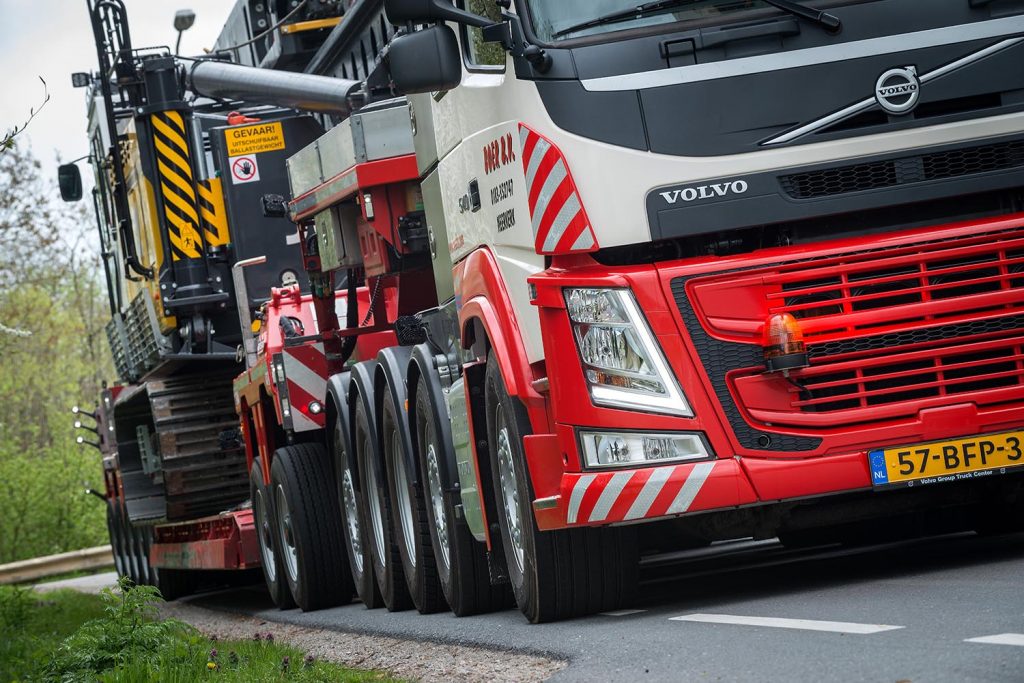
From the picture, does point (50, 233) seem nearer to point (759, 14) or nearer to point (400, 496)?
point (400, 496)

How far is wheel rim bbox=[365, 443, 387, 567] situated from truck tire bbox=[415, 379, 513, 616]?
117cm

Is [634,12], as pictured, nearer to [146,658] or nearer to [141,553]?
[146,658]

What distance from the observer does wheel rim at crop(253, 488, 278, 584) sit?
13.6 metres

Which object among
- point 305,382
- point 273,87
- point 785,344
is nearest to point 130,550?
point 273,87

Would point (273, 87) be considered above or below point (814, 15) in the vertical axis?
above

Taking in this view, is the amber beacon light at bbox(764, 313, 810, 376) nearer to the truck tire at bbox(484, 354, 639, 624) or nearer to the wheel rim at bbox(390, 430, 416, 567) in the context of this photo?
the truck tire at bbox(484, 354, 639, 624)

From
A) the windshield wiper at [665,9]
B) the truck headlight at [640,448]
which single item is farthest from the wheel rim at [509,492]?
the windshield wiper at [665,9]

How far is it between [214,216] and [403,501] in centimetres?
575

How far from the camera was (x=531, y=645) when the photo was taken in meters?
7.24

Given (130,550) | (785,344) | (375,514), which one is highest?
(785,344)

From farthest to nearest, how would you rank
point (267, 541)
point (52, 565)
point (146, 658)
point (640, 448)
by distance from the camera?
point (52, 565) < point (267, 541) < point (146, 658) < point (640, 448)

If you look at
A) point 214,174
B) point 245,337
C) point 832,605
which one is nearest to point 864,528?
point 832,605

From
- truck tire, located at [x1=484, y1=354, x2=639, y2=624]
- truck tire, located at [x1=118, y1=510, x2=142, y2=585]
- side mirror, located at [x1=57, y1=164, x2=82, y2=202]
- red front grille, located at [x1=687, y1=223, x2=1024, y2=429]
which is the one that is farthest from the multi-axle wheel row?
truck tire, located at [x1=118, y1=510, x2=142, y2=585]

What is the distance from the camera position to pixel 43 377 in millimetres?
48719
